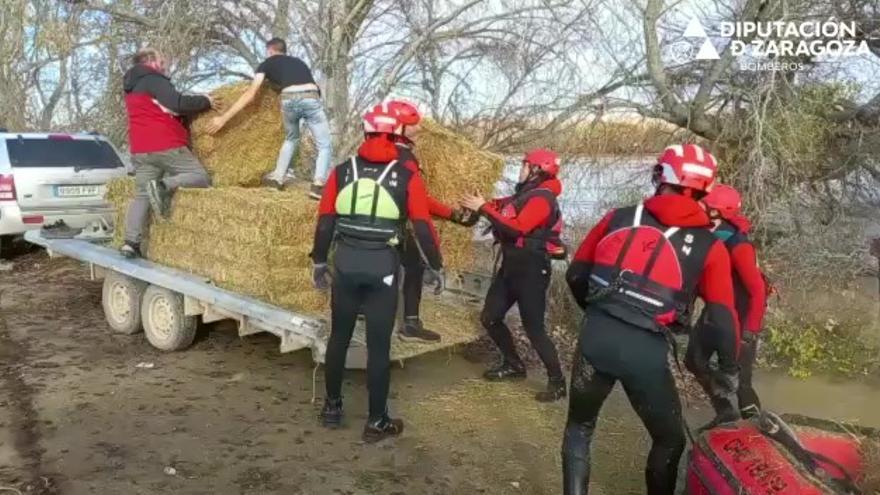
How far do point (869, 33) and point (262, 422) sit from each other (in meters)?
8.26

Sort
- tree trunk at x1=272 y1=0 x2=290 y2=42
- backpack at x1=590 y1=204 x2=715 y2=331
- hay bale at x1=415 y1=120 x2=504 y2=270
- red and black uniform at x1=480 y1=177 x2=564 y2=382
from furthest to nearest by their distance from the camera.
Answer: tree trunk at x1=272 y1=0 x2=290 y2=42, hay bale at x1=415 y1=120 x2=504 y2=270, red and black uniform at x1=480 y1=177 x2=564 y2=382, backpack at x1=590 y1=204 x2=715 y2=331

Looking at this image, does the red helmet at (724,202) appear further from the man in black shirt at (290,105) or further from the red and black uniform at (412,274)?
the man in black shirt at (290,105)

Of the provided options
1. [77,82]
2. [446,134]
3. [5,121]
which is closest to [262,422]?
[446,134]

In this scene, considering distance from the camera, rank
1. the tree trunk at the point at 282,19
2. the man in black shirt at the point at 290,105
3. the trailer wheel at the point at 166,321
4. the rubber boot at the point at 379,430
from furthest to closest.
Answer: the tree trunk at the point at 282,19 < the man in black shirt at the point at 290,105 < the trailer wheel at the point at 166,321 < the rubber boot at the point at 379,430

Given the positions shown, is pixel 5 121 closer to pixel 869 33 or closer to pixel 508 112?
pixel 508 112

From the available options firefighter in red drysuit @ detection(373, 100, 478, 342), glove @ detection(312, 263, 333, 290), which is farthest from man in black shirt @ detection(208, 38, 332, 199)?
glove @ detection(312, 263, 333, 290)

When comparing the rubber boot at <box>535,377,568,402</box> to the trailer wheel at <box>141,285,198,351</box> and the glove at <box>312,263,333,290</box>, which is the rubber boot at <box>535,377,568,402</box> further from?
the trailer wheel at <box>141,285,198,351</box>

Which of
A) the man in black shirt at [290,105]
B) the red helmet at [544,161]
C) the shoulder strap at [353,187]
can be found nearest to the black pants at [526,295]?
the red helmet at [544,161]

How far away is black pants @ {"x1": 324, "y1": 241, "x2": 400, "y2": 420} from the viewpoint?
5.09 m

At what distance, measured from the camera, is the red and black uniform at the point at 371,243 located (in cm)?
510

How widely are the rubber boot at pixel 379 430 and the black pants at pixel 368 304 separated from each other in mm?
160

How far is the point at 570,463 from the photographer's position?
418 cm

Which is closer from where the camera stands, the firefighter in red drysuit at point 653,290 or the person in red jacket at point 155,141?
the firefighter in red drysuit at point 653,290

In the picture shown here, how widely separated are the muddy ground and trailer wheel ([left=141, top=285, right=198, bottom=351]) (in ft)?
0.38
